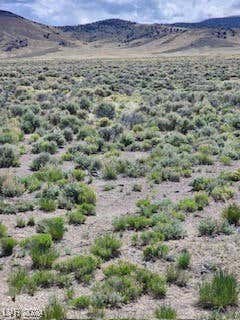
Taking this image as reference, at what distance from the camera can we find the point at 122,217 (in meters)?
13.8

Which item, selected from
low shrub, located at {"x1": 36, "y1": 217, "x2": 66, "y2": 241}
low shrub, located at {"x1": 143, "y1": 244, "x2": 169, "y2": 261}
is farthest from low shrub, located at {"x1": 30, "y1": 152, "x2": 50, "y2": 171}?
low shrub, located at {"x1": 143, "y1": 244, "x2": 169, "y2": 261}

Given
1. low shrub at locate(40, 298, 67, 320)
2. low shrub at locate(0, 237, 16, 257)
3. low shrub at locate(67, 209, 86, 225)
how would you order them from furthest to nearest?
low shrub at locate(67, 209, 86, 225), low shrub at locate(0, 237, 16, 257), low shrub at locate(40, 298, 67, 320)

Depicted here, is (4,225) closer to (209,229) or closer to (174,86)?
(209,229)

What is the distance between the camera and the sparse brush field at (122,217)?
9445mm

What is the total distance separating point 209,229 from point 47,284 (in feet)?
14.2

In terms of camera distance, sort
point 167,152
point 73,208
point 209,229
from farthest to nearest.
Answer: point 167,152 < point 73,208 < point 209,229

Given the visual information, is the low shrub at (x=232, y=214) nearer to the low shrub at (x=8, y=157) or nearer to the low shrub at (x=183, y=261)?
the low shrub at (x=183, y=261)

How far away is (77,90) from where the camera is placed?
43.7m

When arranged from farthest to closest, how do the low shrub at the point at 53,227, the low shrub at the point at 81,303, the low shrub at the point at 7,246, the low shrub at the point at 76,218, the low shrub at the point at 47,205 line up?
the low shrub at the point at 47,205, the low shrub at the point at 76,218, the low shrub at the point at 53,227, the low shrub at the point at 7,246, the low shrub at the point at 81,303

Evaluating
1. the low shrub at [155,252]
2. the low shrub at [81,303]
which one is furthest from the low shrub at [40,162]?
the low shrub at [81,303]

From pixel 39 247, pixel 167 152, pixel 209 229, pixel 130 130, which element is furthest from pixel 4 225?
pixel 130 130

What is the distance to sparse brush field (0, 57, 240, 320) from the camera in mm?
9445

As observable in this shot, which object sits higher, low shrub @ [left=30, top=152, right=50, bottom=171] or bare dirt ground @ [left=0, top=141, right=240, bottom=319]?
low shrub @ [left=30, top=152, right=50, bottom=171]

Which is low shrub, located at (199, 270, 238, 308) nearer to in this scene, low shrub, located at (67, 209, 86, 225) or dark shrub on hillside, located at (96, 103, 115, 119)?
low shrub, located at (67, 209, 86, 225)
